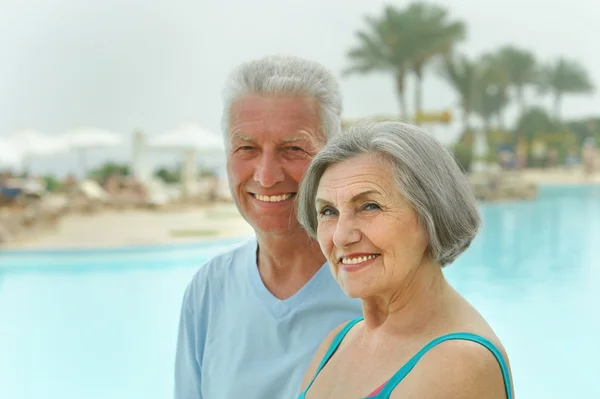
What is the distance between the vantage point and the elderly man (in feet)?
5.30

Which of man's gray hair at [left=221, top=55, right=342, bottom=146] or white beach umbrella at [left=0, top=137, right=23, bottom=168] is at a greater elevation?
man's gray hair at [left=221, top=55, right=342, bottom=146]

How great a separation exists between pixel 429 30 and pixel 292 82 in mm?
25907

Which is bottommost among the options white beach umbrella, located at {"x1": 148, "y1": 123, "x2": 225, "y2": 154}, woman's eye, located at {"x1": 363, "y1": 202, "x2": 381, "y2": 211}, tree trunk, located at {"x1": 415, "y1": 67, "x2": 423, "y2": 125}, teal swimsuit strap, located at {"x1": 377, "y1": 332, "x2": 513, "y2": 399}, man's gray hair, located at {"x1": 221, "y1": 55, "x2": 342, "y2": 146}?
white beach umbrella, located at {"x1": 148, "y1": 123, "x2": 225, "y2": 154}

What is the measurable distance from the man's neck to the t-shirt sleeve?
20 cm

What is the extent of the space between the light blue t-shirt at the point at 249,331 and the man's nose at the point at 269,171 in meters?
0.24

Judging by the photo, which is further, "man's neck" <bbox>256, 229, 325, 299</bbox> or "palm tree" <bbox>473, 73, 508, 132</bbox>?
"palm tree" <bbox>473, 73, 508, 132</bbox>

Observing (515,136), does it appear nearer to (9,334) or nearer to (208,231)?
(208,231)

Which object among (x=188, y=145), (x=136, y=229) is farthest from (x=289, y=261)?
(x=188, y=145)

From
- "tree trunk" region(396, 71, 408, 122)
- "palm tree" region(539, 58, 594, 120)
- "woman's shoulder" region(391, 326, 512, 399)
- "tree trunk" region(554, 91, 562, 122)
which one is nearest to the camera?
"woman's shoulder" region(391, 326, 512, 399)

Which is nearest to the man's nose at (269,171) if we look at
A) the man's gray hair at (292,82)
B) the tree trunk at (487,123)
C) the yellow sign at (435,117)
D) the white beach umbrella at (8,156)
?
the man's gray hair at (292,82)

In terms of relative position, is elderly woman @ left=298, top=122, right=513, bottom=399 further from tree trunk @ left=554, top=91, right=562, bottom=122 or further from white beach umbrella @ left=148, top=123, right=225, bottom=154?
tree trunk @ left=554, top=91, right=562, bottom=122

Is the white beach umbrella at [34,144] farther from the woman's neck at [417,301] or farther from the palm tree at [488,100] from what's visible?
the woman's neck at [417,301]

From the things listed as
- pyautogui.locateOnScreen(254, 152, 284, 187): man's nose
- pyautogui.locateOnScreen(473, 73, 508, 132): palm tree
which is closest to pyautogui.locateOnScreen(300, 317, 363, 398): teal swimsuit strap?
pyautogui.locateOnScreen(254, 152, 284, 187): man's nose

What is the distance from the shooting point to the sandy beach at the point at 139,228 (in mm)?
14219
